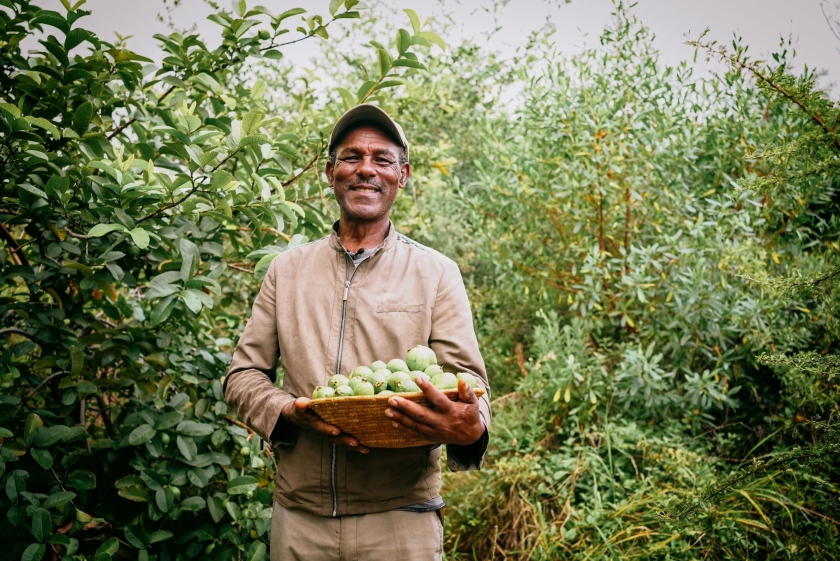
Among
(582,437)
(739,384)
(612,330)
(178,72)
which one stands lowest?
(582,437)

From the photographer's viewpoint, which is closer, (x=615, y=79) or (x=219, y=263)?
(x=219, y=263)

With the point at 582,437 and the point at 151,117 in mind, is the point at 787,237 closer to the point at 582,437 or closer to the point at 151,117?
the point at 582,437

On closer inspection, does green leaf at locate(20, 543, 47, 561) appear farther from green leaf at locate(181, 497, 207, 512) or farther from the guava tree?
green leaf at locate(181, 497, 207, 512)

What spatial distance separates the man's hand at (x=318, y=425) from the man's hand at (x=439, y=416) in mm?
189

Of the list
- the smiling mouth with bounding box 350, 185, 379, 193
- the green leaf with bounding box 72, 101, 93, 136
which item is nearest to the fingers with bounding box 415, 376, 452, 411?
the smiling mouth with bounding box 350, 185, 379, 193

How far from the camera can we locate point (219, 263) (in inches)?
107

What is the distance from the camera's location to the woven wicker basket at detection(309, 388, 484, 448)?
167 cm

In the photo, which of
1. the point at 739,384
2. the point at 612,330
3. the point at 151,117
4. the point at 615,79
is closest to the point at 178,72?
the point at 151,117

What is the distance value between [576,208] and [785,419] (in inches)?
71.5

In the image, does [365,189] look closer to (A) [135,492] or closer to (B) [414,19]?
(B) [414,19]

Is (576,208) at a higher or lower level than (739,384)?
higher

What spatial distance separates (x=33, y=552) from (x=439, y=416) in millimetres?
1651

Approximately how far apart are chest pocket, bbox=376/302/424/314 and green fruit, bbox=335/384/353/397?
0.39m

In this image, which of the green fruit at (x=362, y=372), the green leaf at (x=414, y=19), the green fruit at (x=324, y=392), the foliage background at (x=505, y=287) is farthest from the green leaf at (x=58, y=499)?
the green leaf at (x=414, y=19)
